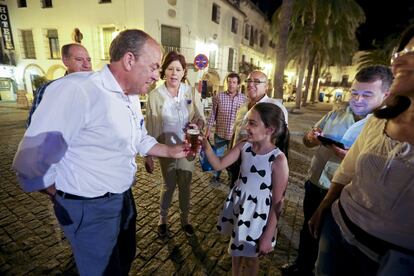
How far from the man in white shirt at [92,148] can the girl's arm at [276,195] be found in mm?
1235

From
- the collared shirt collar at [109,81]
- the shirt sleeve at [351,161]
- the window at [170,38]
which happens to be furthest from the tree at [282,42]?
the collared shirt collar at [109,81]

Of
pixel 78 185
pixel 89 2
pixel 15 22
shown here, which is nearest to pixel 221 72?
pixel 89 2

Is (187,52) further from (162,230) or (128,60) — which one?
(128,60)

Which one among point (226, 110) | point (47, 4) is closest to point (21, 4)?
point (47, 4)

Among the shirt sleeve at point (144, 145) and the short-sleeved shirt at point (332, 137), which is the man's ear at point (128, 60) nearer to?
the shirt sleeve at point (144, 145)

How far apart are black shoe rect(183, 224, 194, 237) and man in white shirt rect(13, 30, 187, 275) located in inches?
59.0

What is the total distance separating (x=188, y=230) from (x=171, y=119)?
1621mm

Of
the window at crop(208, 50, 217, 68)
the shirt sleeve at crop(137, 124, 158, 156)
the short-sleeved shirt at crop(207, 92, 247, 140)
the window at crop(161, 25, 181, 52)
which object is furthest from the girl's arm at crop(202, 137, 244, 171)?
the window at crop(208, 50, 217, 68)

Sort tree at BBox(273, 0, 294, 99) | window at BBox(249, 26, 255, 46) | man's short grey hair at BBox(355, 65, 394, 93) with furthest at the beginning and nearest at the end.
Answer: window at BBox(249, 26, 255, 46) → tree at BBox(273, 0, 294, 99) → man's short grey hair at BBox(355, 65, 394, 93)

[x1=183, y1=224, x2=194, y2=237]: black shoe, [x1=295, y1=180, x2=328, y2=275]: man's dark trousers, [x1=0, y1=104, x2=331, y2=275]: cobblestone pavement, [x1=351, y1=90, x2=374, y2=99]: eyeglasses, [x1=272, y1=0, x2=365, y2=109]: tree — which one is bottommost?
[x1=0, y1=104, x2=331, y2=275]: cobblestone pavement

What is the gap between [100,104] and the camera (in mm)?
1616

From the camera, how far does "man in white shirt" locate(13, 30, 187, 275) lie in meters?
1.48

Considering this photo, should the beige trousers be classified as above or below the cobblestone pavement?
above

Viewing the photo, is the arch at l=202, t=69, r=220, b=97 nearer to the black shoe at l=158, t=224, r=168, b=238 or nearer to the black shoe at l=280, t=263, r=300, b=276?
the black shoe at l=158, t=224, r=168, b=238
